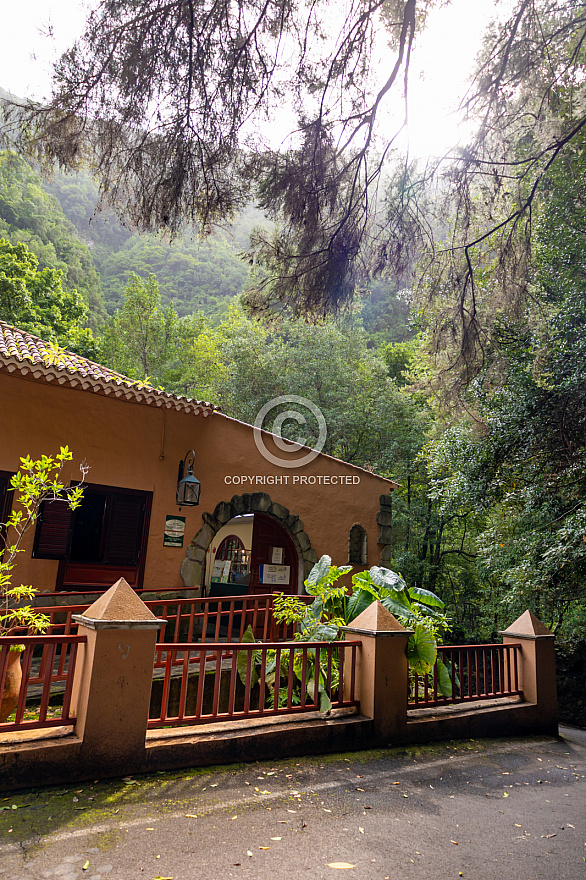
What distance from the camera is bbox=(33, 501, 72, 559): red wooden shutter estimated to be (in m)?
6.50

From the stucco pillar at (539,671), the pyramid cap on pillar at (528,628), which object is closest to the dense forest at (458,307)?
the pyramid cap on pillar at (528,628)

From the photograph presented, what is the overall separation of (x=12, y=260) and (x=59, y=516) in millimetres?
10695

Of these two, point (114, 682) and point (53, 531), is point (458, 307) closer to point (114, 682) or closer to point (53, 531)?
point (114, 682)

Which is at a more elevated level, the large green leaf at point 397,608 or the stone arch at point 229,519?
the stone arch at point 229,519

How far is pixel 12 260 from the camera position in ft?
47.5

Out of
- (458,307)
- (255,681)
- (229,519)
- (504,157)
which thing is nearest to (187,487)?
(229,519)

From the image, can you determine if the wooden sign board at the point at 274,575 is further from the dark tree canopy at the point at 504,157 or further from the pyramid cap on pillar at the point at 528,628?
the dark tree canopy at the point at 504,157

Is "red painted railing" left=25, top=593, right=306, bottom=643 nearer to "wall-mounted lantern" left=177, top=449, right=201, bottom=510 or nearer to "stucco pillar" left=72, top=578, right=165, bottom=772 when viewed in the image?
"wall-mounted lantern" left=177, top=449, right=201, bottom=510

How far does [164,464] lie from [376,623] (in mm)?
4200

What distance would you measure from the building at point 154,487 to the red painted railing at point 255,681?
1.75 m

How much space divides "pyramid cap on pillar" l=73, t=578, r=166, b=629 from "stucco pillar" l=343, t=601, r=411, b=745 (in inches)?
71.8

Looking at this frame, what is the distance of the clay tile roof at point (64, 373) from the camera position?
5810mm

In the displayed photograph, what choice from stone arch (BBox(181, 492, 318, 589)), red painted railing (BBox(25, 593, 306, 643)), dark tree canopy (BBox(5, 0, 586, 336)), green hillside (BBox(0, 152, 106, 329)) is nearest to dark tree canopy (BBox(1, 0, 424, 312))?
dark tree canopy (BBox(5, 0, 586, 336))

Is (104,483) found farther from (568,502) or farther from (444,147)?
(568,502)
